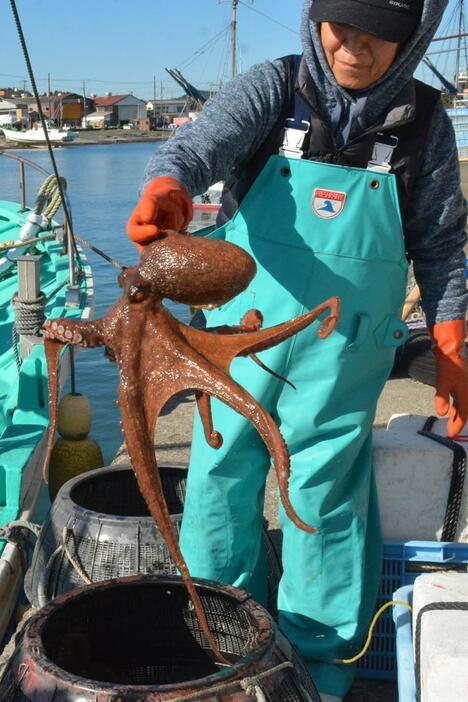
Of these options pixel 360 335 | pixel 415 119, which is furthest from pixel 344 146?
pixel 360 335

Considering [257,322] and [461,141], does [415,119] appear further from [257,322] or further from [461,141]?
[461,141]

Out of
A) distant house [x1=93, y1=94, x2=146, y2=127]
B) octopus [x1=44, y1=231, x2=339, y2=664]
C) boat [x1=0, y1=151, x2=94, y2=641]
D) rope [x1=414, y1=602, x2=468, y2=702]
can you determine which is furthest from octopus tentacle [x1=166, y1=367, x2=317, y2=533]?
distant house [x1=93, y1=94, x2=146, y2=127]

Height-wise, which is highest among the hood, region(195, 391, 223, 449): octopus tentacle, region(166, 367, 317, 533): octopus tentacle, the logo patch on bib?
the hood

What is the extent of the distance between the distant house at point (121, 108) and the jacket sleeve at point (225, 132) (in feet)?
399

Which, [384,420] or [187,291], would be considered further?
[384,420]

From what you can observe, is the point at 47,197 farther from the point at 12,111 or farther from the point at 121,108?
the point at 121,108

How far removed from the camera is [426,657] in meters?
2.26

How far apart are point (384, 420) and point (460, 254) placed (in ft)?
9.84

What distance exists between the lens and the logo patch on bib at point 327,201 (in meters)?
2.71

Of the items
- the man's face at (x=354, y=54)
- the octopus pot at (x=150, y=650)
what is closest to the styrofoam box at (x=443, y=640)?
the octopus pot at (x=150, y=650)

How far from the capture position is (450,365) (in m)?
3.10

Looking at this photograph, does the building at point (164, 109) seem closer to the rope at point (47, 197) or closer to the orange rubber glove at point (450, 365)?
the rope at point (47, 197)

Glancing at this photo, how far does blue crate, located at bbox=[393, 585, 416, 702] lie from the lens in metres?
2.39

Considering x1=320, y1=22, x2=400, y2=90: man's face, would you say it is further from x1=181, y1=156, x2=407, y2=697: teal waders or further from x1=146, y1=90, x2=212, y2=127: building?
x1=146, y1=90, x2=212, y2=127: building
